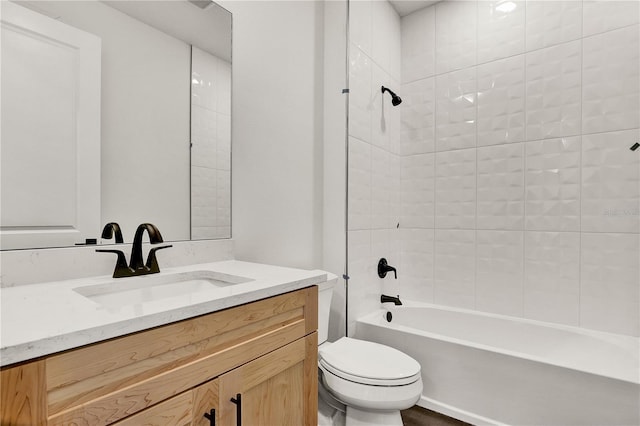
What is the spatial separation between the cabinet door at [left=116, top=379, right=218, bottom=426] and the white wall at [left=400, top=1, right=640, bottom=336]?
78.4 inches

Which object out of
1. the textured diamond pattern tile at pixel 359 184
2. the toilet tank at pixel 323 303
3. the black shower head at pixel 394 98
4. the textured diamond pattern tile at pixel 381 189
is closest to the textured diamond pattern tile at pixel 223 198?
the toilet tank at pixel 323 303

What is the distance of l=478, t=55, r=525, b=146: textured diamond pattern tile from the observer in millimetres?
2148

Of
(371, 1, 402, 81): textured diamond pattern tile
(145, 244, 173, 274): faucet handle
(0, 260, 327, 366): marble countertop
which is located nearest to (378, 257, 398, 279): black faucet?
(0, 260, 327, 366): marble countertop

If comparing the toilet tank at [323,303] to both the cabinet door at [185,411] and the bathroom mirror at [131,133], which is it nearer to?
the bathroom mirror at [131,133]

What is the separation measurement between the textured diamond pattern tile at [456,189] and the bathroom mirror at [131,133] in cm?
159

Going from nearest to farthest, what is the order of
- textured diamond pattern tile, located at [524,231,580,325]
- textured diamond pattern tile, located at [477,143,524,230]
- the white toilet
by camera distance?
1. the white toilet
2. textured diamond pattern tile, located at [524,231,580,325]
3. textured diamond pattern tile, located at [477,143,524,230]

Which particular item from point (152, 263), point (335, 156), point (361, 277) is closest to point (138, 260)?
point (152, 263)

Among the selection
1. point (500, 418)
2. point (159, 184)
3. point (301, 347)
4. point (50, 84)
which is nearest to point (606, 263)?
point (500, 418)

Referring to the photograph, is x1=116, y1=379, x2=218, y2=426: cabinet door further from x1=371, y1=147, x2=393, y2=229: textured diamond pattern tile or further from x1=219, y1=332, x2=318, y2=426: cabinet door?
x1=371, y1=147, x2=393, y2=229: textured diamond pattern tile

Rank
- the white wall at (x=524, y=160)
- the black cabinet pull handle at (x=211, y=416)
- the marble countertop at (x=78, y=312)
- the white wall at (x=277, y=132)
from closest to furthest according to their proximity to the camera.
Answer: the marble countertop at (x=78, y=312) → the black cabinet pull handle at (x=211, y=416) → the white wall at (x=277, y=132) → the white wall at (x=524, y=160)

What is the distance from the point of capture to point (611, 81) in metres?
1.88

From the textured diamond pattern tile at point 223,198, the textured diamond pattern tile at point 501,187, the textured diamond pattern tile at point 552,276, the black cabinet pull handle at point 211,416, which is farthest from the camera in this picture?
the textured diamond pattern tile at point 501,187

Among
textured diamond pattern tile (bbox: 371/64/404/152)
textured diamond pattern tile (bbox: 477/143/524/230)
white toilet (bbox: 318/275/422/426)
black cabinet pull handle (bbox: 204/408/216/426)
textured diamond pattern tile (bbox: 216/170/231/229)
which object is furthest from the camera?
textured diamond pattern tile (bbox: 371/64/404/152)

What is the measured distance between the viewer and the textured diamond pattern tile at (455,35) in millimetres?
2318
